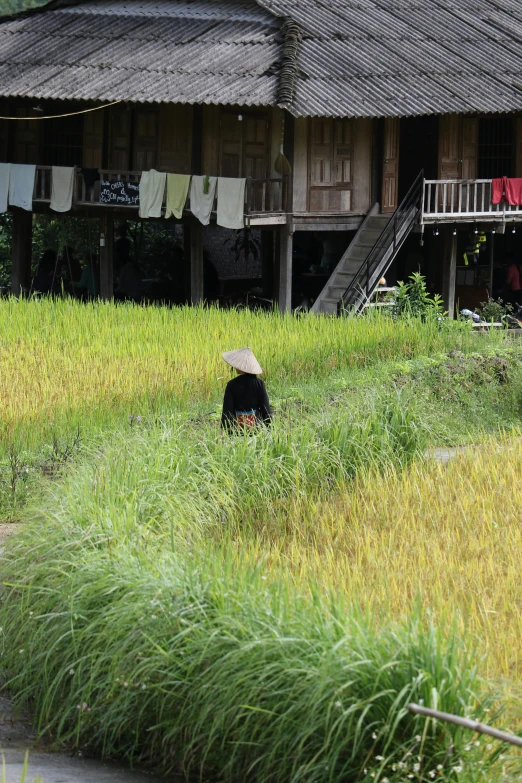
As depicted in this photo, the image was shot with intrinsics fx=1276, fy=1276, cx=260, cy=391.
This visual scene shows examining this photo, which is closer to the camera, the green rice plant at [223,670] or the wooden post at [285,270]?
the green rice plant at [223,670]

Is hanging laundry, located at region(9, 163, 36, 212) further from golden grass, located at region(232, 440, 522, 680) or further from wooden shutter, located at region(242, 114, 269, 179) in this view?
golden grass, located at region(232, 440, 522, 680)

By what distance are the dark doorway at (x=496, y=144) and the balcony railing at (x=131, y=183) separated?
14.9ft

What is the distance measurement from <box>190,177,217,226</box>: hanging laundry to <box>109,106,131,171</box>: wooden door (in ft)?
7.06

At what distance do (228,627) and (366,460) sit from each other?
4067 millimetres

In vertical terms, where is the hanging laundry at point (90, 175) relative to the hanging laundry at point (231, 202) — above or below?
above

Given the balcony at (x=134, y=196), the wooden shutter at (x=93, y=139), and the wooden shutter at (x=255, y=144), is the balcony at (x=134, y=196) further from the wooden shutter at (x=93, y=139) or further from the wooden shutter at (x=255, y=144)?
the wooden shutter at (x=93, y=139)

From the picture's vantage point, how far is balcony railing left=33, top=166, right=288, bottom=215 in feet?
63.8

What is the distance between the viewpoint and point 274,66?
62.3ft

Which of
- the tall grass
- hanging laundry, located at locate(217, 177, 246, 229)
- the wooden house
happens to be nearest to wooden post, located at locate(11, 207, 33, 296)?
the wooden house

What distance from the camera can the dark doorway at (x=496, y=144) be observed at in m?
22.3

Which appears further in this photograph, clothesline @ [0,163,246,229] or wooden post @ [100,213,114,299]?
wooden post @ [100,213,114,299]

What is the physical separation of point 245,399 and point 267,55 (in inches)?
443

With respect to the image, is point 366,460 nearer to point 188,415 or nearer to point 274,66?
point 188,415

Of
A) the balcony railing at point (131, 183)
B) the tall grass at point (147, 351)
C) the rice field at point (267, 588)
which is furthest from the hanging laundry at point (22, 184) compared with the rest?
the rice field at point (267, 588)
